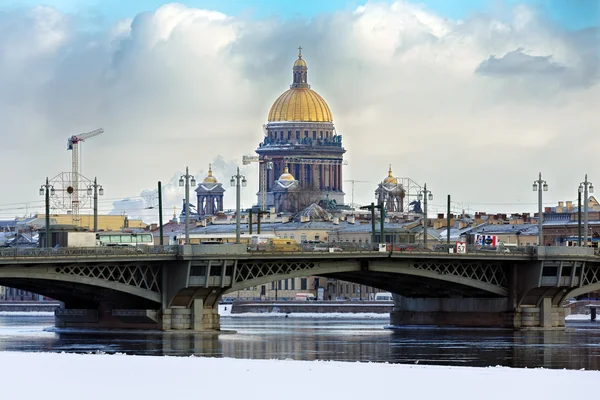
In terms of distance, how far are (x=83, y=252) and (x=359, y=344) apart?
15013mm

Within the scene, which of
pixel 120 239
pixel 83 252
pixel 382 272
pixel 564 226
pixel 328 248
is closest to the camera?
pixel 83 252

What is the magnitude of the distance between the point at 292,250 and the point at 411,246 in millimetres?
11975

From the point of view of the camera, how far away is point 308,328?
127125 millimetres

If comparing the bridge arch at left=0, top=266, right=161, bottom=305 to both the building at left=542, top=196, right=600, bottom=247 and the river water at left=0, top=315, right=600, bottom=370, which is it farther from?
the building at left=542, top=196, right=600, bottom=247

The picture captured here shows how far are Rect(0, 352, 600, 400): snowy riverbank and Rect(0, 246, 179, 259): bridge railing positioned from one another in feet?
107

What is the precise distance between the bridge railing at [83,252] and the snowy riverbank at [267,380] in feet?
107

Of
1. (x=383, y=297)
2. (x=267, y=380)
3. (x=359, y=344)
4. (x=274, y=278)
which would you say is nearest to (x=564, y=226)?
(x=383, y=297)

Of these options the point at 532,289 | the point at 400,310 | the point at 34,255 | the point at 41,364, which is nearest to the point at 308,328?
the point at 400,310

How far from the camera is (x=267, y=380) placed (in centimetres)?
5231

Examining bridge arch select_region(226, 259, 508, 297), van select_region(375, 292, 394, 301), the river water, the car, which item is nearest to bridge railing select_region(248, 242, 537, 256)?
the car

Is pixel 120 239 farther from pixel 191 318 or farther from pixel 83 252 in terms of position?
pixel 83 252

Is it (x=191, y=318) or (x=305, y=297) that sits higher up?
(x=191, y=318)

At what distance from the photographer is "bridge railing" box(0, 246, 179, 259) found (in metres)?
94.4

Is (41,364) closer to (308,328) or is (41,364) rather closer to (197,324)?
(197,324)
